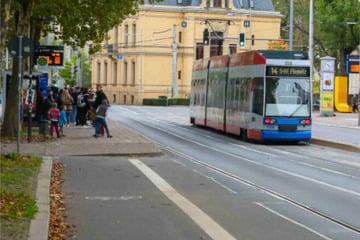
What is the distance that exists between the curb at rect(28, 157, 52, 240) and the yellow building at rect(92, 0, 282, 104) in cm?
7404

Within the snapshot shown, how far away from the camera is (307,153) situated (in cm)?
2448

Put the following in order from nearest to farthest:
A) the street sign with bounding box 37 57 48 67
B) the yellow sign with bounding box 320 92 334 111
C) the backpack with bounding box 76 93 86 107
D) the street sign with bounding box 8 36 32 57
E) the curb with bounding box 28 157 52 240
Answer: the curb with bounding box 28 157 52 240
the street sign with bounding box 8 36 32 57
the street sign with bounding box 37 57 48 67
the backpack with bounding box 76 93 86 107
the yellow sign with bounding box 320 92 334 111

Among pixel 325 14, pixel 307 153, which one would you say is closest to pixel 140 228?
pixel 307 153

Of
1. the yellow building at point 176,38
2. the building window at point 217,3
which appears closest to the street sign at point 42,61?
the yellow building at point 176,38

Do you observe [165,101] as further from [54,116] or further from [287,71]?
[54,116]

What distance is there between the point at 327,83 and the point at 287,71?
24821mm

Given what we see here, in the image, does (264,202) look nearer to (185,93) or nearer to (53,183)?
(53,183)

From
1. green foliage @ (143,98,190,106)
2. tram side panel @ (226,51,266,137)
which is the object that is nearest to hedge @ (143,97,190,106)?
green foliage @ (143,98,190,106)

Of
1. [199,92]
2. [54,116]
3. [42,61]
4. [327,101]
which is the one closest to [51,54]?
[42,61]

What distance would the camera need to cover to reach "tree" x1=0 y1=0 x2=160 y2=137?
78.0 ft

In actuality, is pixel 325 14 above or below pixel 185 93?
above

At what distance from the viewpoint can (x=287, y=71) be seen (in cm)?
2783

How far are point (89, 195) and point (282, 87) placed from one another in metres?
15.8

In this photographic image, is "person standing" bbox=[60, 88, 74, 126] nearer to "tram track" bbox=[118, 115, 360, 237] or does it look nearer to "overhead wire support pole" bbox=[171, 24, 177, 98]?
"tram track" bbox=[118, 115, 360, 237]
